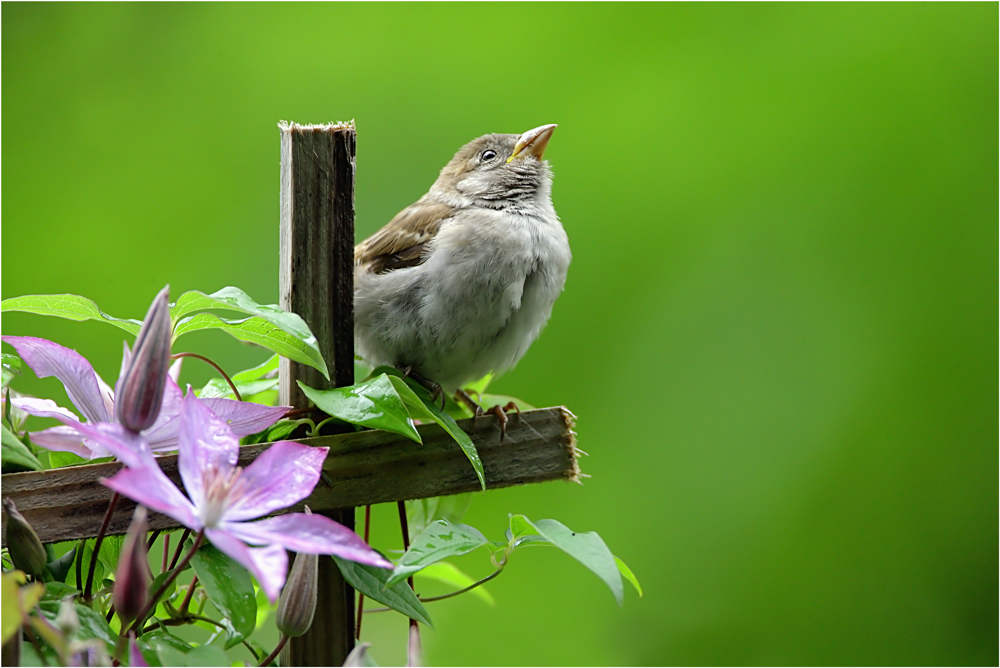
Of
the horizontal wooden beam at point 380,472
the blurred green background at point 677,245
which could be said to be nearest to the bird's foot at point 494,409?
the horizontal wooden beam at point 380,472

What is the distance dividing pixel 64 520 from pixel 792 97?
2234 millimetres

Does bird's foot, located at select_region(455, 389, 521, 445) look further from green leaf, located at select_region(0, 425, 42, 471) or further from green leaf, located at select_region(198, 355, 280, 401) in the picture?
green leaf, located at select_region(0, 425, 42, 471)

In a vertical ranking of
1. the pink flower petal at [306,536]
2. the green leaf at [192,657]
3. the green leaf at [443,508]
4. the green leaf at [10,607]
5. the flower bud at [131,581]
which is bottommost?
the green leaf at [443,508]

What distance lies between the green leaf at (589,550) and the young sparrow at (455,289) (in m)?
0.62

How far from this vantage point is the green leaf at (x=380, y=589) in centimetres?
70

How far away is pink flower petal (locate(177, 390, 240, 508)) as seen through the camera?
0.50m

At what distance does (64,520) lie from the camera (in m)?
0.66

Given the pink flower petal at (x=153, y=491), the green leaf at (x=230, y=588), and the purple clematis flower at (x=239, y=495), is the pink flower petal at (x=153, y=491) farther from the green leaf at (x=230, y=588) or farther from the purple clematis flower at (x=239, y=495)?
the green leaf at (x=230, y=588)

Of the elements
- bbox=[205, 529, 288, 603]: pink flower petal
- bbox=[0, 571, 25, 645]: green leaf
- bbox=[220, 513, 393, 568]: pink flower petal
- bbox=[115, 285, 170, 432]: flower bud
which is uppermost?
bbox=[115, 285, 170, 432]: flower bud

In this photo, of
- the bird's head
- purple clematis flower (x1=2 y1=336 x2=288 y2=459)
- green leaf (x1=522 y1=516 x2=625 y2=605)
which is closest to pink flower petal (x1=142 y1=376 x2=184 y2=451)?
purple clematis flower (x1=2 y1=336 x2=288 y2=459)

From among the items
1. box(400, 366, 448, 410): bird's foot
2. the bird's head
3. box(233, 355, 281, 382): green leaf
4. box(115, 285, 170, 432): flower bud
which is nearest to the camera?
box(115, 285, 170, 432): flower bud

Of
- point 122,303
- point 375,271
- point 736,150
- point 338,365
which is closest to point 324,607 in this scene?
point 338,365

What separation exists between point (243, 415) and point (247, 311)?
0.35ft

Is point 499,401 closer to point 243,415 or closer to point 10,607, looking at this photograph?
point 243,415
